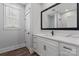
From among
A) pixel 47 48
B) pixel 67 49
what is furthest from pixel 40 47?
pixel 67 49

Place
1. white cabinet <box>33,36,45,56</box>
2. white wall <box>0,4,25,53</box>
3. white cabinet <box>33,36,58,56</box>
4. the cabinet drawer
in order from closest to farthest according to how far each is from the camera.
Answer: the cabinet drawer
white cabinet <box>33,36,58,56</box>
white cabinet <box>33,36,45,56</box>
white wall <box>0,4,25,53</box>

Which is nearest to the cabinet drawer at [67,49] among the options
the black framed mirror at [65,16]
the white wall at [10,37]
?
the black framed mirror at [65,16]

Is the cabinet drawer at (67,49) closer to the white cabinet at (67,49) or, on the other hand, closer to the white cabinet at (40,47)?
the white cabinet at (67,49)

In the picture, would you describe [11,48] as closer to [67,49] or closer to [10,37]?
[10,37]

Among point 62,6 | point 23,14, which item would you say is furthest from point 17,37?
point 62,6

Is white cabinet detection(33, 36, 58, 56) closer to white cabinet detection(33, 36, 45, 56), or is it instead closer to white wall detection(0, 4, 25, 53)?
white cabinet detection(33, 36, 45, 56)

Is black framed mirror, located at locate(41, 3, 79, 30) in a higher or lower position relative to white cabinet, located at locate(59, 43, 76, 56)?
higher

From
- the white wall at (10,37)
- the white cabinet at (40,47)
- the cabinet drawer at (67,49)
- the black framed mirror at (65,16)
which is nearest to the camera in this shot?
the cabinet drawer at (67,49)

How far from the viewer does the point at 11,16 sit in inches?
123

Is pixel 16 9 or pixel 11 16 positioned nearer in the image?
pixel 11 16

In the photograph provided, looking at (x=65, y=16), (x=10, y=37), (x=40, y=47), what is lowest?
(x=40, y=47)

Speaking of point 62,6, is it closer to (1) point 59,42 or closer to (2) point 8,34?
(1) point 59,42

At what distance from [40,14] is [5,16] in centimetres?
155

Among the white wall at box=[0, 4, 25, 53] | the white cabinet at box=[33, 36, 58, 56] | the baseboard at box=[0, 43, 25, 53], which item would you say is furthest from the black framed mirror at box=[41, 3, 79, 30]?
the baseboard at box=[0, 43, 25, 53]
